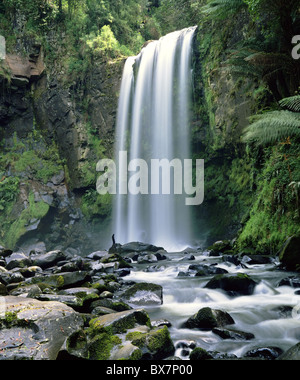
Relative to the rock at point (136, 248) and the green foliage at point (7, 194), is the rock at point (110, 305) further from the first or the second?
the green foliage at point (7, 194)

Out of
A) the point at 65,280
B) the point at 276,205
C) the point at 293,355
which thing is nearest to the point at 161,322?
the point at 293,355

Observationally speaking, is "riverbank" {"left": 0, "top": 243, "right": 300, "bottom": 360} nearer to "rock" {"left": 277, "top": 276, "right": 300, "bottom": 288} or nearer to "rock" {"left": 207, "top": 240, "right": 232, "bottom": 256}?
"rock" {"left": 277, "top": 276, "right": 300, "bottom": 288}

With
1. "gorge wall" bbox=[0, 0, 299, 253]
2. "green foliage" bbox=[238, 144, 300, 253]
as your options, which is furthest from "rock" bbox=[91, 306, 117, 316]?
"gorge wall" bbox=[0, 0, 299, 253]

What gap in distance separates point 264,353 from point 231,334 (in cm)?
47

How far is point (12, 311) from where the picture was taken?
3.10 metres

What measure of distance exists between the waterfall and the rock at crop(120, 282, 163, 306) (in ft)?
33.6

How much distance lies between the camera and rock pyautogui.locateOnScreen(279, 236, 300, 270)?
18.4 feet

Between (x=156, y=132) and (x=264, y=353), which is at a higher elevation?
(x=156, y=132)

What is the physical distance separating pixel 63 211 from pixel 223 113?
10.3 metres

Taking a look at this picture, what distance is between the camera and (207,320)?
11.6 ft

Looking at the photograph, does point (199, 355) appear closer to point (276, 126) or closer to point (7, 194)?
point (276, 126)

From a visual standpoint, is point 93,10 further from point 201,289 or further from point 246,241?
point 201,289

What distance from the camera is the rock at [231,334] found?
10.6 ft

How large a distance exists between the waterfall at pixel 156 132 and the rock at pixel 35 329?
1214 cm
